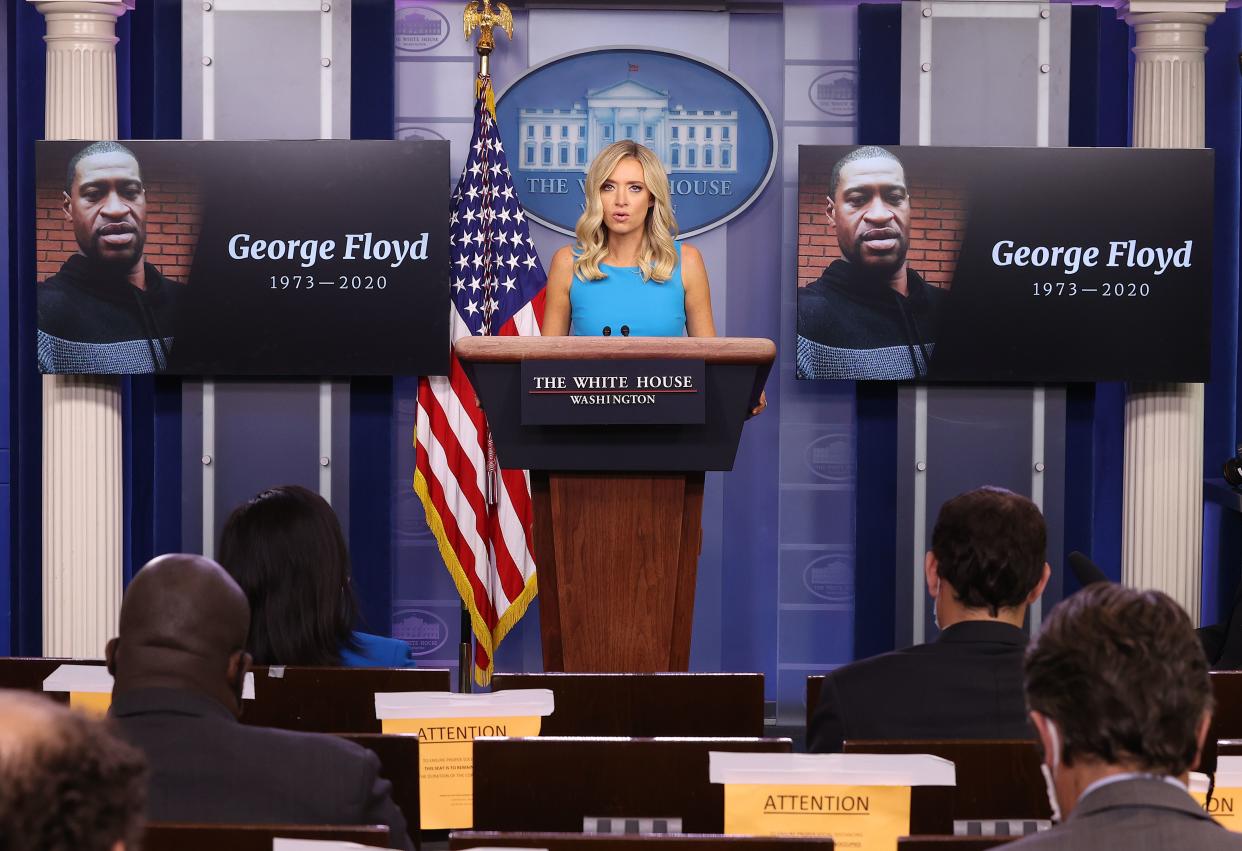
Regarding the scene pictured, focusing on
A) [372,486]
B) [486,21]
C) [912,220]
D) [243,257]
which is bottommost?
[372,486]

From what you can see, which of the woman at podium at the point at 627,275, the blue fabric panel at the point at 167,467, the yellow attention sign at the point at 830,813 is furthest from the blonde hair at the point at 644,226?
the yellow attention sign at the point at 830,813

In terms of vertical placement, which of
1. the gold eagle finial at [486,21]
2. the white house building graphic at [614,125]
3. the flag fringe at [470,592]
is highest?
the gold eagle finial at [486,21]

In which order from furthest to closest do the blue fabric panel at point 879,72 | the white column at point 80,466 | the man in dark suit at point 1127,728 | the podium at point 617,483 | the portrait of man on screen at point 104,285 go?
the blue fabric panel at point 879,72
the white column at point 80,466
the portrait of man on screen at point 104,285
the podium at point 617,483
the man in dark suit at point 1127,728

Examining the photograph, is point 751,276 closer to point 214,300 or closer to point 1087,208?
point 1087,208

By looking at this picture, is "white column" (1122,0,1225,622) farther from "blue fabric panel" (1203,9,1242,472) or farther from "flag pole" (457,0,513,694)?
"flag pole" (457,0,513,694)

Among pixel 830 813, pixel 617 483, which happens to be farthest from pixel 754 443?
pixel 830 813

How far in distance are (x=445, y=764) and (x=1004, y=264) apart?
346 cm

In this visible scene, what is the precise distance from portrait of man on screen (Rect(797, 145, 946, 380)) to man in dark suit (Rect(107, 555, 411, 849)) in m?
3.39

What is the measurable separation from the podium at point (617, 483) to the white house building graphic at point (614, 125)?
2396mm

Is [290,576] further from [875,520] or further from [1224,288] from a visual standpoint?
[1224,288]

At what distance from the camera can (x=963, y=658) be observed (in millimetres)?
2420

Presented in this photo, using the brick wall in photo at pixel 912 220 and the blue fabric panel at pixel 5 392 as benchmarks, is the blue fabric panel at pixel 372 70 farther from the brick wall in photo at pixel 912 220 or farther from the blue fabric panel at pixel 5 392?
the brick wall in photo at pixel 912 220

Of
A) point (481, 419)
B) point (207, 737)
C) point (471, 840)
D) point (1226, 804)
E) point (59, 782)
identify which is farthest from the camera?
point (481, 419)

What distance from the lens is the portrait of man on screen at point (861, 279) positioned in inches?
199
